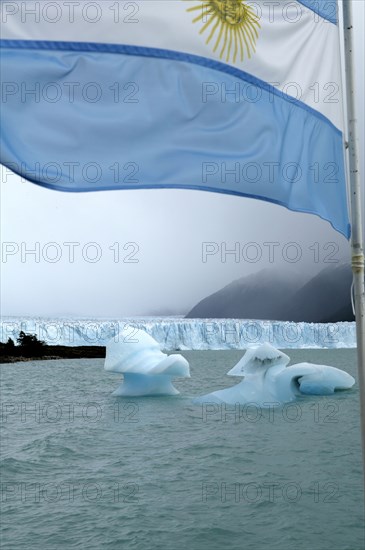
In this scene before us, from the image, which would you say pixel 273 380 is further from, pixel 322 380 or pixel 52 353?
pixel 52 353

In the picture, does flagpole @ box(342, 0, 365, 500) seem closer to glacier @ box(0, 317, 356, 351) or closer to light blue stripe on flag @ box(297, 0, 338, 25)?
light blue stripe on flag @ box(297, 0, 338, 25)

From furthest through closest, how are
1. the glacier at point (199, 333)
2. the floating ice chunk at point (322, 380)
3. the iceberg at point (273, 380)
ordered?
the glacier at point (199, 333) < the floating ice chunk at point (322, 380) < the iceberg at point (273, 380)

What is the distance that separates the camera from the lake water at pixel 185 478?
965 centimetres

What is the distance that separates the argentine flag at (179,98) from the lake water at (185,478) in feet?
21.4

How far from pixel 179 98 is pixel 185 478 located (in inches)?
445

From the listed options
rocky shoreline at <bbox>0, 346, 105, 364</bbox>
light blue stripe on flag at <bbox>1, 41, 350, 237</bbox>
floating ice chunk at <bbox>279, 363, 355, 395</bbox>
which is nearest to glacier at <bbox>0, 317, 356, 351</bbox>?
rocky shoreline at <bbox>0, 346, 105, 364</bbox>

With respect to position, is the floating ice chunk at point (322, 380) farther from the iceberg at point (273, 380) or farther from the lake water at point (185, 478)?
the lake water at point (185, 478)

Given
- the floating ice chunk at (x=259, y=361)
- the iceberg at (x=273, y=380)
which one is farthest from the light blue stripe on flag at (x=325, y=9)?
the floating ice chunk at (x=259, y=361)

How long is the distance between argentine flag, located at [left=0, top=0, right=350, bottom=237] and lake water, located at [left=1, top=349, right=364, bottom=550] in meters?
6.52

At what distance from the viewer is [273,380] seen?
23.7 meters

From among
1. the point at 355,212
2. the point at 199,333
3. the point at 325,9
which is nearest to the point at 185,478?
the point at 355,212

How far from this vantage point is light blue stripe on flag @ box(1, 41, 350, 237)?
383 cm

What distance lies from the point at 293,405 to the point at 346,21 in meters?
23.0

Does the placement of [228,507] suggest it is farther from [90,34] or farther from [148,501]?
[90,34]
